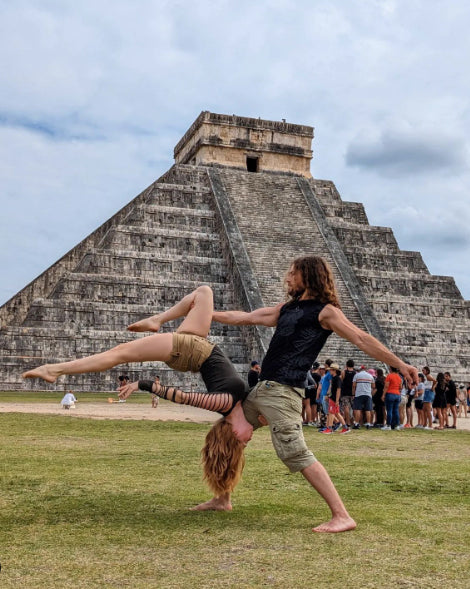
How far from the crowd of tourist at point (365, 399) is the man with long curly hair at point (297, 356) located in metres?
8.11

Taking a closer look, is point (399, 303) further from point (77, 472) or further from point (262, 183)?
point (77, 472)

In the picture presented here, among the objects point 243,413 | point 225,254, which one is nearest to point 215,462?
point 243,413

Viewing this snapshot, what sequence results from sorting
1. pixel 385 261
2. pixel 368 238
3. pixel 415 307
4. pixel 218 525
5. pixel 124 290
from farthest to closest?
pixel 368 238
pixel 385 261
pixel 415 307
pixel 124 290
pixel 218 525

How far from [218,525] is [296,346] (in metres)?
1.15

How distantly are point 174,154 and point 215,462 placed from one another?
112 feet

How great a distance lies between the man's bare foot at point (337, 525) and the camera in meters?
4.36

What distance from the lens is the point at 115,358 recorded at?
4633 millimetres

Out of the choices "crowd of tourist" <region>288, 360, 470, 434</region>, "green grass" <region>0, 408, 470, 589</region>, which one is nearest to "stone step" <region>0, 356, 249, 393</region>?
"crowd of tourist" <region>288, 360, 470, 434</region>

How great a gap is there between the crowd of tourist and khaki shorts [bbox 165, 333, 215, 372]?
8285mm

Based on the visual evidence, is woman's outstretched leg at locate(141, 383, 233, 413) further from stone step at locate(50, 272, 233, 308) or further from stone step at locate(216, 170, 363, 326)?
stone step at locate(50, 272, 233, 308)

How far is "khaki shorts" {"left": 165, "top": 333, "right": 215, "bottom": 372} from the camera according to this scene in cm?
480

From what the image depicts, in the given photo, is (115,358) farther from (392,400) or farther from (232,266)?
(232,266)

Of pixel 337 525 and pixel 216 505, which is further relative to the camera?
pixel 216 505

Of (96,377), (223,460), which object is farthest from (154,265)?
(223,460)
